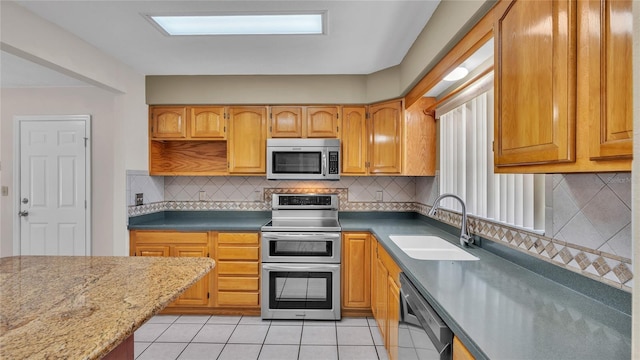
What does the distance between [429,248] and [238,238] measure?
1.68m

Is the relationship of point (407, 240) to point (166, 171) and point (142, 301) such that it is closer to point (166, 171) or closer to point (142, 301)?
point (142, 301)

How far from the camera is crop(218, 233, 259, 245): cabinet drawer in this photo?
2855 millimetres

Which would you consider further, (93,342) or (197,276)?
(197,276)

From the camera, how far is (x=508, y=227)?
1.64 meters

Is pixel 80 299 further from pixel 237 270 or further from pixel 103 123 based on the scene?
pixel 103 123

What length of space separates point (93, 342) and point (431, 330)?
1033mm

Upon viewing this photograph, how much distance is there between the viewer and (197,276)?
4.04 feet

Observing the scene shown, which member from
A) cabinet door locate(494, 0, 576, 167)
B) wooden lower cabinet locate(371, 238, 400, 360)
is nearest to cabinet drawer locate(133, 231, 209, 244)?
wooden lower cabinet locate(371, 238, 400, 360)

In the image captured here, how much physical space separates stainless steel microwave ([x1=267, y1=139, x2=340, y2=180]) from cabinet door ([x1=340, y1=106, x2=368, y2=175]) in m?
0.12

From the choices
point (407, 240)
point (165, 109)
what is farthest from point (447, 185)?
point (165, 109)

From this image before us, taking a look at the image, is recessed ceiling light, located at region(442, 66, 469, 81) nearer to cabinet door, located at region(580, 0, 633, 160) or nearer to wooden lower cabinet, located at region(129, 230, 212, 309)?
cabinet door, located at region(580, 0, 633, 160)

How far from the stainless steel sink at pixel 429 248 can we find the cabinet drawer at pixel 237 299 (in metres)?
1.42

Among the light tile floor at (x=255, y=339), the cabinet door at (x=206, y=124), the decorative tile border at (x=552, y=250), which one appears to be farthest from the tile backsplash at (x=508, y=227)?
the light tile floor at (x=255, y=339)

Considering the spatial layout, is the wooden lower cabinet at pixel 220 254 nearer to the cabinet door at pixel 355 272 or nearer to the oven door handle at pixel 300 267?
the oven door handle at pixel 300 267
